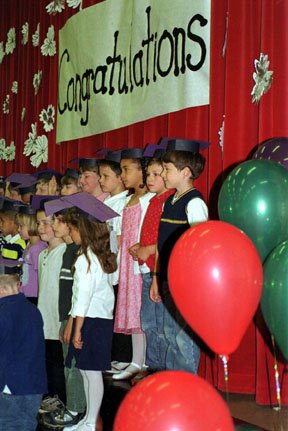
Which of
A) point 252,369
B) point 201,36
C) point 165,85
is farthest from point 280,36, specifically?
point 252,369

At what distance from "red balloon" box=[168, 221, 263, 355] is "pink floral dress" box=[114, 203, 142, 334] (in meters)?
1.93

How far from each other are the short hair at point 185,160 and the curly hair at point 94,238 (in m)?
0.48

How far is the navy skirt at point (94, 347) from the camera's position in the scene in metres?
3.24

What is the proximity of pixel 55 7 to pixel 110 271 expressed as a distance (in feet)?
11.9

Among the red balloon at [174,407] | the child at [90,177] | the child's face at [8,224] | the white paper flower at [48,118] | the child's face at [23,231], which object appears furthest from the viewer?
the white paper flower at [48,118]

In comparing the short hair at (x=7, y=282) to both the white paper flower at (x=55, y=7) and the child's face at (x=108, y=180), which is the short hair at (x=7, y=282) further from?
the white paper flower at (x=55, y=7)

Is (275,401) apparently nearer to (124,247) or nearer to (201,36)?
(124,247)

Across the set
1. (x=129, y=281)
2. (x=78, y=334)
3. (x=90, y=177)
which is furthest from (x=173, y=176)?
(x=90, y=177)

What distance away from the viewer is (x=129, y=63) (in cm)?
489

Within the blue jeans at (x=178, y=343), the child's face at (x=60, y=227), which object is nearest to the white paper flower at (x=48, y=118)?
the child's face at (x=60, y=227)

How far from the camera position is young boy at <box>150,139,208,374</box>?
10.3ft

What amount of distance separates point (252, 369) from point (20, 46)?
465 centimetres

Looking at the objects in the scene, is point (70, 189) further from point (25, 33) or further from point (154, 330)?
point (25, 33)

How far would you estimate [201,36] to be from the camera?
13.2ft
